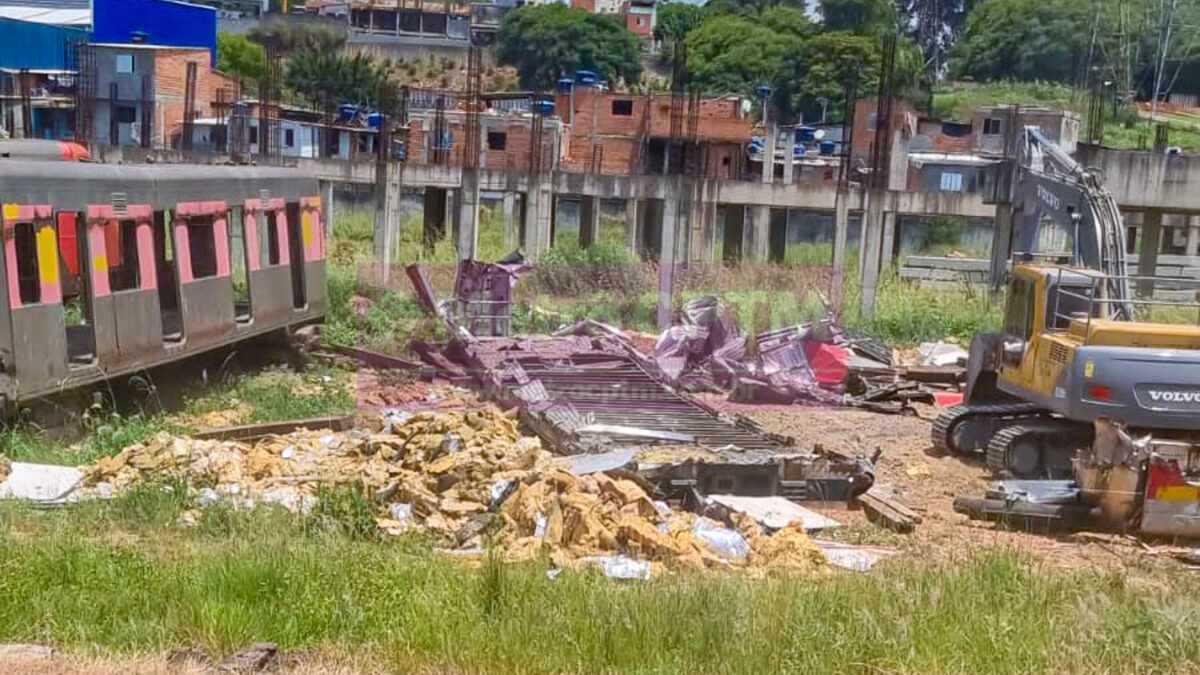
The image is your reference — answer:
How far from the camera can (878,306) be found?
28.4m

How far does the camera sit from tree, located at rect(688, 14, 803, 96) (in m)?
82.4

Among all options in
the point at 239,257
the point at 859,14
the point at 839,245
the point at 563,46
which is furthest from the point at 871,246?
the point at 859,14

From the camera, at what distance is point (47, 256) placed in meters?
12.7

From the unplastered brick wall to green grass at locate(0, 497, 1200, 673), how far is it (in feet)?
168

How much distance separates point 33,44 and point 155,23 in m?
6.25

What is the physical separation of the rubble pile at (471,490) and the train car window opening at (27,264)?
182 cm

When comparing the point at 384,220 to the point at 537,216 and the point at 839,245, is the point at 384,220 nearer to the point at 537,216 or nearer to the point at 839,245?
the point at 537,216

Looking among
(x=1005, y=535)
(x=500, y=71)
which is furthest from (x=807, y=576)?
(x=500, y=71)

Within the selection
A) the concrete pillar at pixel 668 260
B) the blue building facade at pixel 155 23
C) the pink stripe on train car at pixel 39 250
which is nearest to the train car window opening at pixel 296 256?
the pink stripe on train car at pixel 39 250

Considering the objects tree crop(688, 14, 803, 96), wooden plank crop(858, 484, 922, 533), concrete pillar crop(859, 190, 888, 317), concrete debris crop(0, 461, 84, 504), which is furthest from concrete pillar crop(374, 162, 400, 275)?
tree crop(688, 14, 803, 96)

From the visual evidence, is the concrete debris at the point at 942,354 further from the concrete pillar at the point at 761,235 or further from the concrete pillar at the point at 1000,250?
the concrete pillar at the point at 761,235

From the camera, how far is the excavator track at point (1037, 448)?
14.6 metres

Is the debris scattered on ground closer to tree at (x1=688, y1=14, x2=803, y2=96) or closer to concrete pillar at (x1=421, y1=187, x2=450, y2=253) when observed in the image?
concrete pillar at (x1=421, y1=187, x2=450, y2=253)

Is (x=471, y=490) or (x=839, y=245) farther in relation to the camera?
(x=839, y=245)
